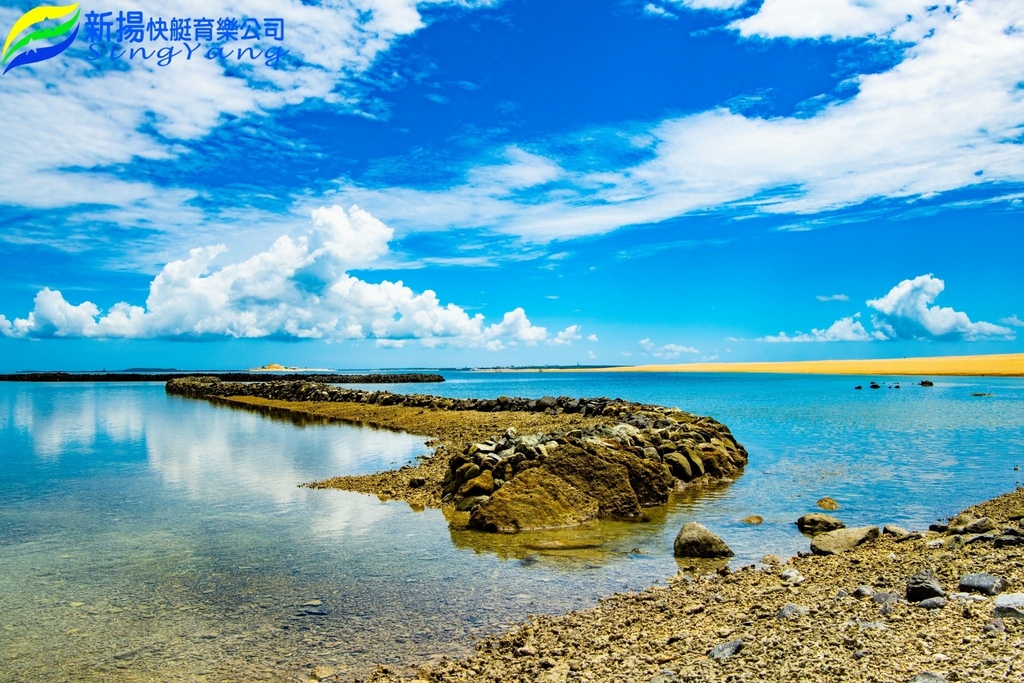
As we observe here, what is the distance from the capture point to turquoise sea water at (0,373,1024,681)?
7762 mm

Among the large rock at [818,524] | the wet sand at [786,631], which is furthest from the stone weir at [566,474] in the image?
the wet sand at [786,631]

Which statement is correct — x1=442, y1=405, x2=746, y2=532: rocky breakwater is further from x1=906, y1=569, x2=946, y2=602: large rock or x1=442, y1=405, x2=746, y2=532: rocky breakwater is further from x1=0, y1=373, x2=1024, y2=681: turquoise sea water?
x1=906, y1=569, x2=946, y2=602: large rock

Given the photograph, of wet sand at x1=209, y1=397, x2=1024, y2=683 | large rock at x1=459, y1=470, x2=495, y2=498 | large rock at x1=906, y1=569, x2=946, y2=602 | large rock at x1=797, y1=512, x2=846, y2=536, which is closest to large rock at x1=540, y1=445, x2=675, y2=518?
large rock at x1=459, y1=470, x2=495, y2=498

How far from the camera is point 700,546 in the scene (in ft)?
36.7

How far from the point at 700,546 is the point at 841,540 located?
7.81ft

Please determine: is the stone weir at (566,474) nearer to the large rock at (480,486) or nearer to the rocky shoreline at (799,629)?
the large rock at (480,486)

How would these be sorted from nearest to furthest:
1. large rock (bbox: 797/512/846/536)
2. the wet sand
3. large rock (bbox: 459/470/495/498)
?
the wet sand < large rock (bbox: 797/512/846/536) < large rock (bbox: 459/470/495/498)

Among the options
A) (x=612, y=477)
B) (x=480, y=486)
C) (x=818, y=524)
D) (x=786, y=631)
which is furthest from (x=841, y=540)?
(x=480, y=486)

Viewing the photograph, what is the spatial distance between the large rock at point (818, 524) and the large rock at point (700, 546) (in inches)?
100

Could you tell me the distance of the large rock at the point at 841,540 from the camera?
36.0 ft

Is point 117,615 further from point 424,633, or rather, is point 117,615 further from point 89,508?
point 89,508

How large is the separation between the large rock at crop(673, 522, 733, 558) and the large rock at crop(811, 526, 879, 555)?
1.43 meters

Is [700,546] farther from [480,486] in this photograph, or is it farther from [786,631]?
[480,486]

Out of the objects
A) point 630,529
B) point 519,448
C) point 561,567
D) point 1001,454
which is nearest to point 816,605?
point 561,567
